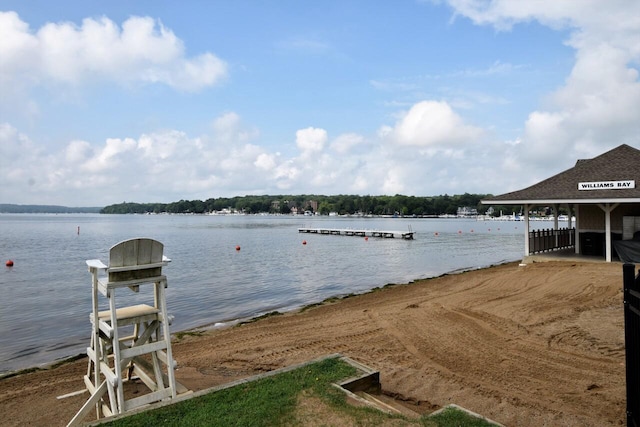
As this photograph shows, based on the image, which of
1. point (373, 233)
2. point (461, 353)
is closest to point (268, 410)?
point (461, 353)

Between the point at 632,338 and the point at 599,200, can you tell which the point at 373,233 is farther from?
the point at 632,338

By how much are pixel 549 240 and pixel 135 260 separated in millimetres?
18530

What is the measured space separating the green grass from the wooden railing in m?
15.7

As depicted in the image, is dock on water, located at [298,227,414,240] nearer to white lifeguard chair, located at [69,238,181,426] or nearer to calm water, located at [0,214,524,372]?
calm water, located at [0,214,524,372]

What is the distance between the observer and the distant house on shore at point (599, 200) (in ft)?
47.7

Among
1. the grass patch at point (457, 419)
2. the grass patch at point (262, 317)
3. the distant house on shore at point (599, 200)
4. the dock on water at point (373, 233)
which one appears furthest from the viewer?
the dock on water at point (373, 233)

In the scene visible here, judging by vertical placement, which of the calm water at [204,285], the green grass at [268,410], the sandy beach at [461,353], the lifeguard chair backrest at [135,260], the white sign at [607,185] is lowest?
the calm water at [204,285]

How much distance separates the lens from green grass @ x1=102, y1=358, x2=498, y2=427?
3.98 metres

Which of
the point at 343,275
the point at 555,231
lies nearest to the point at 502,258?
the point at 555,231

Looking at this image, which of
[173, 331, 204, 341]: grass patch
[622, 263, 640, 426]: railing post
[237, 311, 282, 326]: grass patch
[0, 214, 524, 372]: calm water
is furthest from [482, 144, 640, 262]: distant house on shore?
[173, 331, 204, 341]: grass patch

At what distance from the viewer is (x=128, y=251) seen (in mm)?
4531

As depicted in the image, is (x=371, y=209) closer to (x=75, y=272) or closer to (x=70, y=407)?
(x=75, y=272)

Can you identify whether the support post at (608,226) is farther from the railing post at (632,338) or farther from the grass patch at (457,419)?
the grass patch at (457,419)

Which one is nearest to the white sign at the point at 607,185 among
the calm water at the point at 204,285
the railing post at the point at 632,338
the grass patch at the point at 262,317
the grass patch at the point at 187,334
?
the calm water at the point at 204,285
